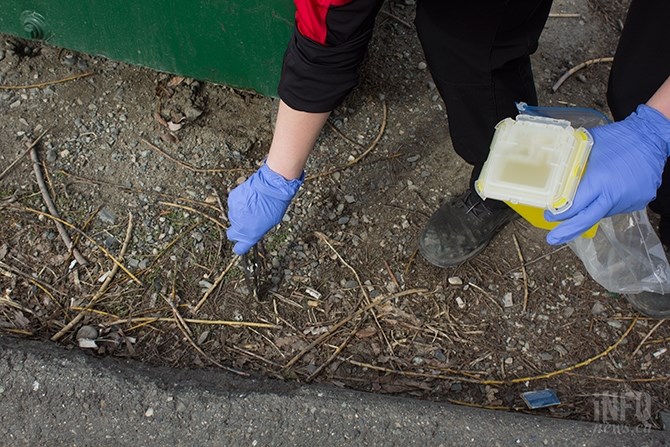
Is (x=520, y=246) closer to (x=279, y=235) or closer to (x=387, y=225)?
(x=387, y=225)

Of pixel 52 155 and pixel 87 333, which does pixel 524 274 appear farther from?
pixel 52 155

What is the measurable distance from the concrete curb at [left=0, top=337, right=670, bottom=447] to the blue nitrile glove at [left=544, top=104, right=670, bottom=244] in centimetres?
61

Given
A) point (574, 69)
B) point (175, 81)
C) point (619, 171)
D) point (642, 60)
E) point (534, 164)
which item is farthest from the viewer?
point (574, 69)

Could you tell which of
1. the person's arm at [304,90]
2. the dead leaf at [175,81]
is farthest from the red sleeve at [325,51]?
the dead leaf at [175,81]

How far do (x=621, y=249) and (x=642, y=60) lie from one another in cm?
60

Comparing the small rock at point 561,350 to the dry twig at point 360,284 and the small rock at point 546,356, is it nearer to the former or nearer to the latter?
the small rock at point 546,356

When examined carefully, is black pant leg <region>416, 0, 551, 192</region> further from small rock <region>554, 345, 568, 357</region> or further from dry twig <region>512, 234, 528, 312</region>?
small rock <region>554, 345, 568, 357</region>

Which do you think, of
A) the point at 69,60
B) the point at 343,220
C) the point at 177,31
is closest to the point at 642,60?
the point at 343,220

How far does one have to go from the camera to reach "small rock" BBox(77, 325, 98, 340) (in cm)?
202

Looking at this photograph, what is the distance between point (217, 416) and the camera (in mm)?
1872

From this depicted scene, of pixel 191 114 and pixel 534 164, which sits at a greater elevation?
pixel 534 164

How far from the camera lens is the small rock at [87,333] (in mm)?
2021

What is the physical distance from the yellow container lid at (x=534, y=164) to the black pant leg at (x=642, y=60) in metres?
0.63

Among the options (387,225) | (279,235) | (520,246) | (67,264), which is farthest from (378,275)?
(67,264)
